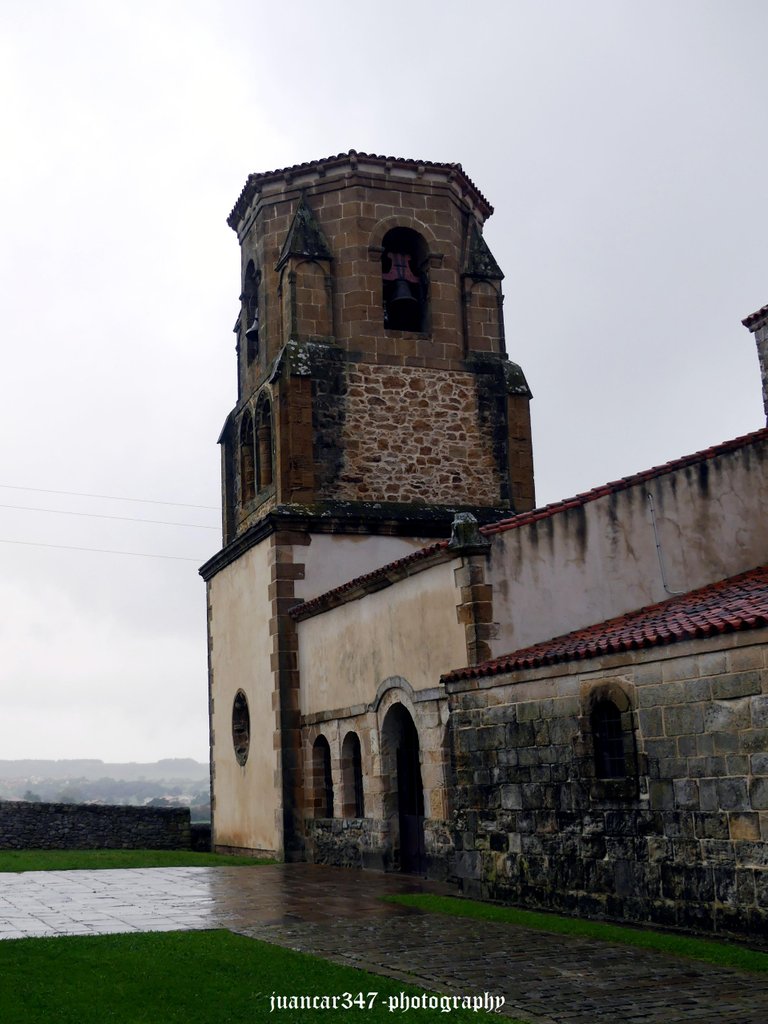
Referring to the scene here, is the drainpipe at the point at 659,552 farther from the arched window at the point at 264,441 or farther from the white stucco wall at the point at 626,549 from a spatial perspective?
the arched window at the point at 264,441

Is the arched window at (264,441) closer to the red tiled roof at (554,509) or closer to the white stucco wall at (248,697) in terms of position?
the white stucco wall at (248,697)

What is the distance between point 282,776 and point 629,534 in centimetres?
790

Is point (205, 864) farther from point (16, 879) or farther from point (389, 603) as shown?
point (389, 603)

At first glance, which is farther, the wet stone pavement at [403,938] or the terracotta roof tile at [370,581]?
the terracotta roof tile at [370,581]

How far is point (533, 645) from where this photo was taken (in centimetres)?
1467

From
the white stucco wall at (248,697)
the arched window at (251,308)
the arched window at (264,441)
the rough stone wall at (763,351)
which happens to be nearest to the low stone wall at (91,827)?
A: the white stucco wall at (248,697)

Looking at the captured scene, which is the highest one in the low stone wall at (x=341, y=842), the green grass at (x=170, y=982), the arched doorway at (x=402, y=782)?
the arched doorway at (x=402, y=782)

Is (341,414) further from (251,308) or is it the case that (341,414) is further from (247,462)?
(251,308)

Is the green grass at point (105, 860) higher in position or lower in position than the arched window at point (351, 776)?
lower

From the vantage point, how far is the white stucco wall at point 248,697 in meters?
20.8

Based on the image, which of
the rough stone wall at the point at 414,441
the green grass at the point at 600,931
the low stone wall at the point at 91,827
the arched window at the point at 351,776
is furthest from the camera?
the low stone wall at the point at 91,827

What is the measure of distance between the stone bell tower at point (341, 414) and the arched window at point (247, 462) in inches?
1.6

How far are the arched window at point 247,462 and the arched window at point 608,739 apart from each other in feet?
41.3

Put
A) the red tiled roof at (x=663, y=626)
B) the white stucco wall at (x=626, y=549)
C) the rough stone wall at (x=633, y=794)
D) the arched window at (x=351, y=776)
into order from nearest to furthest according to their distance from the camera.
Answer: the rough stone wall at (x=633, y=794) → the red tiled roof at (x=663, y=626) → the white stucco wall at (x=626, y=549) → the arched window at (x=351, y=776)
